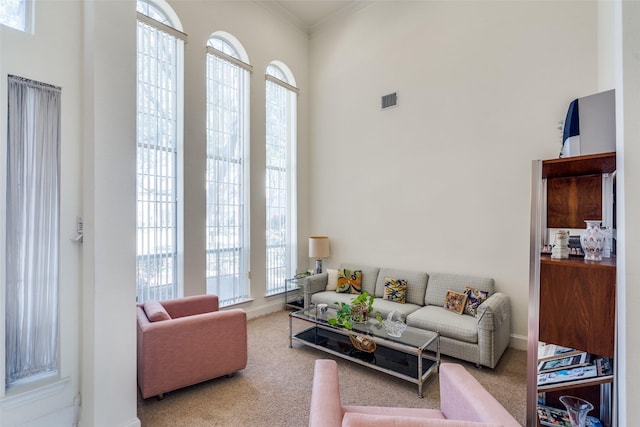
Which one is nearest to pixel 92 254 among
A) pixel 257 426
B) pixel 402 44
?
pixel 257 426

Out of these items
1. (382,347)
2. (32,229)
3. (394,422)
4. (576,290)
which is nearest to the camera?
(394,422)

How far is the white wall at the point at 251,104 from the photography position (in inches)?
147

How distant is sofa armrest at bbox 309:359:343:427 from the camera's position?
3.92 feet

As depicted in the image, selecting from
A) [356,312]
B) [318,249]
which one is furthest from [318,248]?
[356,312]

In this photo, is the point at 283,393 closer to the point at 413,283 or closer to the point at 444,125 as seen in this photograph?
the point at 413,283

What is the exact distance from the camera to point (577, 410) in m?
1.37

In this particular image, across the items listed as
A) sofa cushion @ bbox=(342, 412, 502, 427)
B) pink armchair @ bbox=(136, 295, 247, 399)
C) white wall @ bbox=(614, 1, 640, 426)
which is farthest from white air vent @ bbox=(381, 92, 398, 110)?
sofa cushion @ bbox=(342, 412, 502, 427)

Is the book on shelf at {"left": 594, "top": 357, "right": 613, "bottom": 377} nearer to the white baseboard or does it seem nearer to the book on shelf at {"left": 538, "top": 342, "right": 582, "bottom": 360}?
the book on shelf at {"left": 538, "top": 342, "right": 582, "bottom": 360}

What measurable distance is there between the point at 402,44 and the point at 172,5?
3.00m

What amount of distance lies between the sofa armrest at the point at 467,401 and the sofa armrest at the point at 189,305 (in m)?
2.47

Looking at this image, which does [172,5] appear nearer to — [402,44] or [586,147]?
[402,44]

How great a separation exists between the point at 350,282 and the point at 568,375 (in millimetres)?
3008

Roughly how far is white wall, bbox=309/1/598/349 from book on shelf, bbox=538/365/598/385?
2.12m

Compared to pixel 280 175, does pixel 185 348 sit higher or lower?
lower
